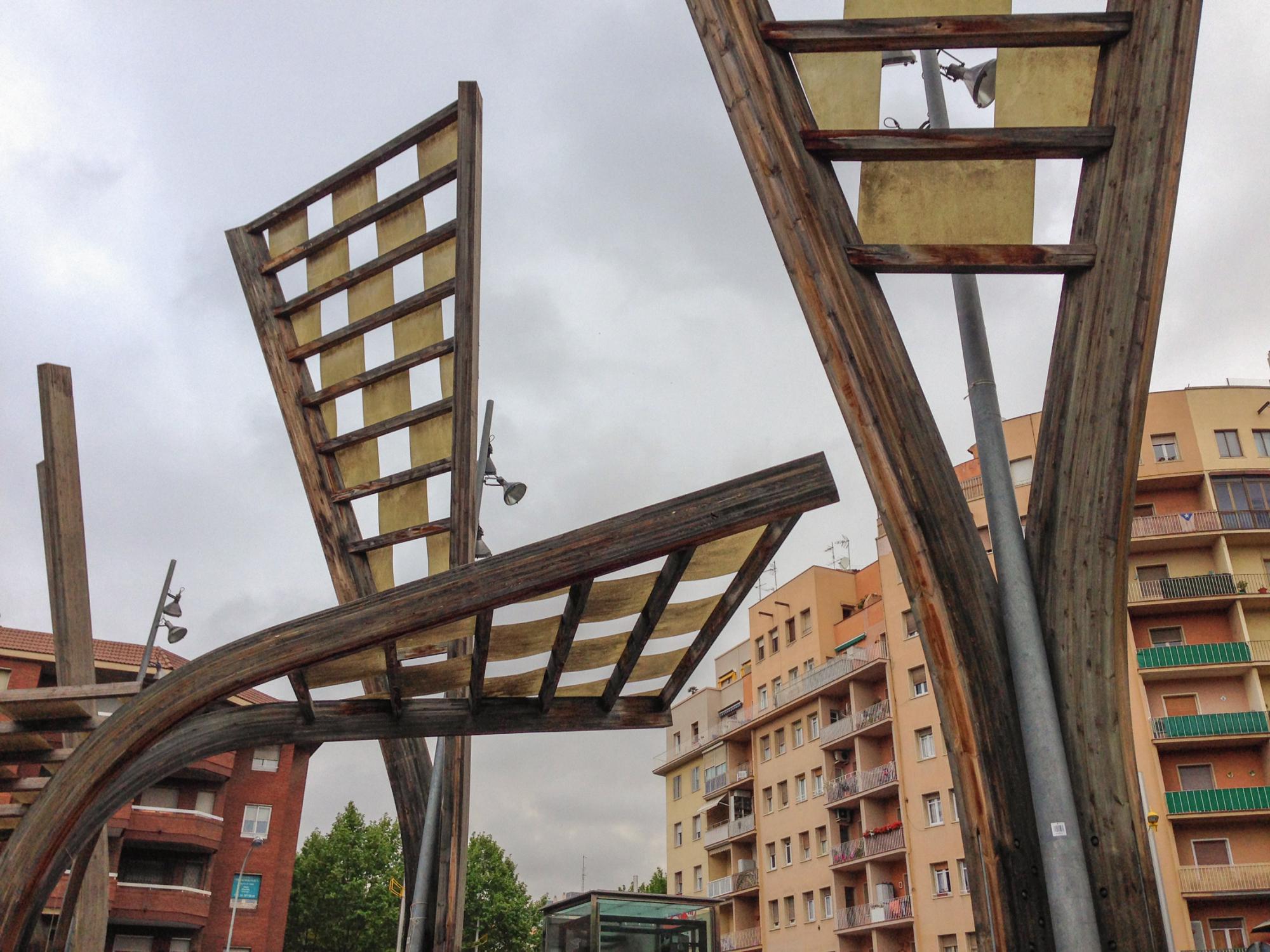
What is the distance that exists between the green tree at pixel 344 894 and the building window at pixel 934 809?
23.2m

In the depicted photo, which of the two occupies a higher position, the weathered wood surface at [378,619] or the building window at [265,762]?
the building window at [265,762]

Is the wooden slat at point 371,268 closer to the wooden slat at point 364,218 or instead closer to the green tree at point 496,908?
the wooden slat at point 364,218

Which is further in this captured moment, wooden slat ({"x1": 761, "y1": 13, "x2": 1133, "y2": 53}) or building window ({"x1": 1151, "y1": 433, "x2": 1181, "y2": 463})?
building window ({"x1": 1151, "y1": 433, "x2": 1181, "y2": 463})

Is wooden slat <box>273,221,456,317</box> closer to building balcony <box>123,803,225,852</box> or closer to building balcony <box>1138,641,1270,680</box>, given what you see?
building balcony <box>123,803,225,852</box>

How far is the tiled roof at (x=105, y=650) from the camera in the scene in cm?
3319

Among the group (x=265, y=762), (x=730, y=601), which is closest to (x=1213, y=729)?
(x=730, y=601)

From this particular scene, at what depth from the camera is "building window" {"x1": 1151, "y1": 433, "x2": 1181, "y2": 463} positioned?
128 feet

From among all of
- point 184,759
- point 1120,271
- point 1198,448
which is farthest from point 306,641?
point 1198,448

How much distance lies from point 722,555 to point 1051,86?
3021mm

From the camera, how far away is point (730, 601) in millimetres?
6367

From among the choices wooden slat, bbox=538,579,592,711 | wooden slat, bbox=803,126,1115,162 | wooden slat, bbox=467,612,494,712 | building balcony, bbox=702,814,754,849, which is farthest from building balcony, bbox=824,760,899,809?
wooden slat, bbox=803,126,1115,162

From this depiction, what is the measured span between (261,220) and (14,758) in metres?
4.79

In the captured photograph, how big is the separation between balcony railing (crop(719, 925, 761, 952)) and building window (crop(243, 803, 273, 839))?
23124 mm

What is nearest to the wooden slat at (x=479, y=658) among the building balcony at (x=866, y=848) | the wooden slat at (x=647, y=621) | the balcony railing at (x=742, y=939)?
the wooden slat at (x=647, y=621)
